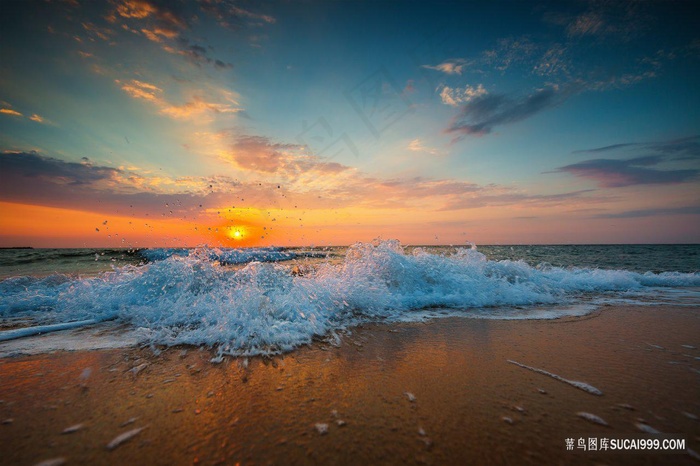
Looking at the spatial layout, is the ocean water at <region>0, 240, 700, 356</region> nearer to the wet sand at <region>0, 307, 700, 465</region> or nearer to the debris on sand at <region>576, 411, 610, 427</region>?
the wet sand at <region>0, 307, 700, 465</region>

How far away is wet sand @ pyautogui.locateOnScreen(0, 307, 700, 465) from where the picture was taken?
1646mm

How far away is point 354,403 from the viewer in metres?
2.14

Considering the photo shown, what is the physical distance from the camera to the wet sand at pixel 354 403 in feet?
5.40

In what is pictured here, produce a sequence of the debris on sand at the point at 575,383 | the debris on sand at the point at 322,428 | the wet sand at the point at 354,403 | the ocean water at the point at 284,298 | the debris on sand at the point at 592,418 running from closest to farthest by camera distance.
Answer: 1. the wet sand at the point at 354,403
2. the debris on sand at the point at 322,428
3. the debris on sand at the point at 592,418
4. the debris on sand at the point at 575,383
5. the ocean water at the point at 284,298

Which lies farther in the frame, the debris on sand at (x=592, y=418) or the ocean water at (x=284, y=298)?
the ocean water at (x=284, y=298)

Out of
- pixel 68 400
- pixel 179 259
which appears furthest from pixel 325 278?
pixel 68 400

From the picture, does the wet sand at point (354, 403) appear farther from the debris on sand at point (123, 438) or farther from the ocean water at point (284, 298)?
the ocean water at point (284, 298)

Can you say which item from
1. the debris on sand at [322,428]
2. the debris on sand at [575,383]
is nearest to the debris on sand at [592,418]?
the debris on sand at [575,383]

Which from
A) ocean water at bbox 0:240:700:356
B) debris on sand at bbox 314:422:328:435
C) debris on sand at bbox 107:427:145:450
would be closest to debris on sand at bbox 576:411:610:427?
debris on sand at bbox 314:422:328:435

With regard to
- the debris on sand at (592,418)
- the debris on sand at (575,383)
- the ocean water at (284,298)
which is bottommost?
the debris on sand at (592,418)

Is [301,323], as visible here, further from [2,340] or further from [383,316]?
[2,340]

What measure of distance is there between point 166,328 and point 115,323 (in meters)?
1.23

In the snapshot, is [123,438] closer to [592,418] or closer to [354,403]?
[354,403]

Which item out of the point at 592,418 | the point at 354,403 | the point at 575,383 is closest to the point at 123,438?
the point at 354,403
